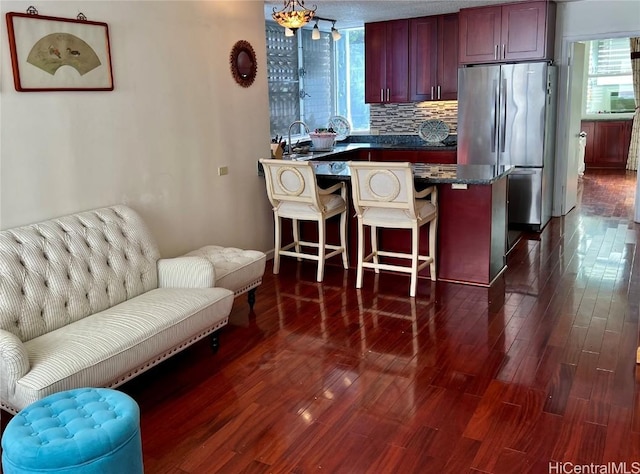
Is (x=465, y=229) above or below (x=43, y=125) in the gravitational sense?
Result: below

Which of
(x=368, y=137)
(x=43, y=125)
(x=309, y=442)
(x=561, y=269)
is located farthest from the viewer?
(x=368, y=137)

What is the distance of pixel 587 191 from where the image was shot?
871 cm

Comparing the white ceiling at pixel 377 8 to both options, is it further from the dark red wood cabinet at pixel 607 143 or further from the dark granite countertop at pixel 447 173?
the dark red wood cabinet at pixel 607 143

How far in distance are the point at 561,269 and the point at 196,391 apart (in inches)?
134

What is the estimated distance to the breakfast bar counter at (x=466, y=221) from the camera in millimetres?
4652

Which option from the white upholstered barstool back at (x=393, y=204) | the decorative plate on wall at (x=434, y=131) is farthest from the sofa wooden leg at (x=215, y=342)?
the decorative plate on wall at (x=434, y=131)

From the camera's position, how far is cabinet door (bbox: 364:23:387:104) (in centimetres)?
757

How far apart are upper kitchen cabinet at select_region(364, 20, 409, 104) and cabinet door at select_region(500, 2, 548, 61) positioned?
143 centimetres

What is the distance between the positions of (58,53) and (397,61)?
16.2 ft

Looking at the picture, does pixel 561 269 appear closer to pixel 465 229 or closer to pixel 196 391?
pixel 465 229

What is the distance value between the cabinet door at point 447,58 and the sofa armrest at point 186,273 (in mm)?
4652

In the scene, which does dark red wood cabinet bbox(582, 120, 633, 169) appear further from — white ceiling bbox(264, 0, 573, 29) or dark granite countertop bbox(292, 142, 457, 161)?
white ceiling bbox(264, 0, 573, 29)

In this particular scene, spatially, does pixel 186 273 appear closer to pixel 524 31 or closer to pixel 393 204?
pixel 393 204

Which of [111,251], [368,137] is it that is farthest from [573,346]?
[368,137]
